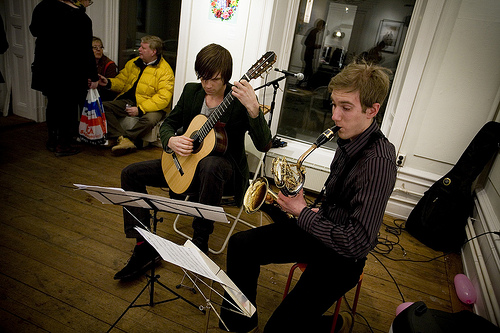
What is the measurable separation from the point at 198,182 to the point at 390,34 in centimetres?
264

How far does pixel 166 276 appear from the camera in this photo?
198 centimetres

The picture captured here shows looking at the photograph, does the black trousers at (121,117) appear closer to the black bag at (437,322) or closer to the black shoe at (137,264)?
the black shoe at (137,264)

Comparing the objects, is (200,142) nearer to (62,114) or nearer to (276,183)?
(276,183)

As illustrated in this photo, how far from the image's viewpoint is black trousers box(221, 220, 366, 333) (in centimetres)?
128

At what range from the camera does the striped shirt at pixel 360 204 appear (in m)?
1.18

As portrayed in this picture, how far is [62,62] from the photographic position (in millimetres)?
2998

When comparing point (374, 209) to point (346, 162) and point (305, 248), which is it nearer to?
point (346, 162)

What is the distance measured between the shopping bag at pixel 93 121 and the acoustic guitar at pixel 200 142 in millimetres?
1749

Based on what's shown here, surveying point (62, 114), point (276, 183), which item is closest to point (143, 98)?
point (62, 114)

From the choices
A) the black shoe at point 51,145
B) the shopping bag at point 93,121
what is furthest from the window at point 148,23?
the black shoe at point 51,145

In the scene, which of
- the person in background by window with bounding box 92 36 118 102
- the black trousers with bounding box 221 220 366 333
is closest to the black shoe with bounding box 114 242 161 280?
the black trousers with bounding box 221 220 366 333

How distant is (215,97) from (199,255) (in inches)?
46.9

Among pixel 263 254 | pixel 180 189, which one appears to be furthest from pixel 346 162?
pixel 180 189

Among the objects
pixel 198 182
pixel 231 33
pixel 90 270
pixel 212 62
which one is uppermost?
pixel 231 33
